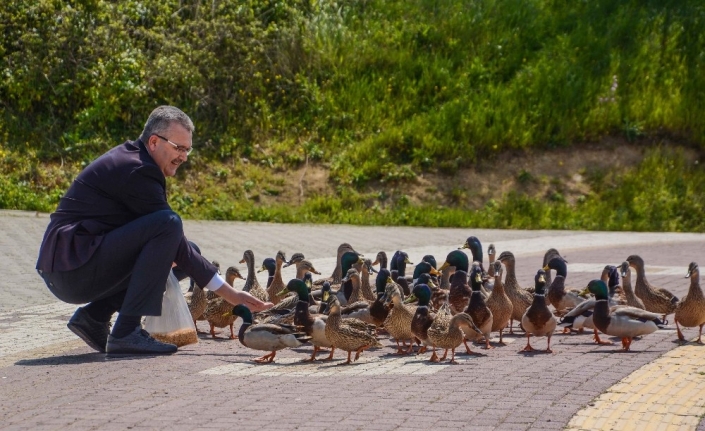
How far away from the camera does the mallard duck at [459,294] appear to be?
36.8ft

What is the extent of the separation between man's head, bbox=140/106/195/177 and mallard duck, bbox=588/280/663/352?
12.9 ft

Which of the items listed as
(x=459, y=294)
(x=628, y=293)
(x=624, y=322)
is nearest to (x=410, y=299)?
(x=459, y=294)

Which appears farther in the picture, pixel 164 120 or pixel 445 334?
pixel 445 334

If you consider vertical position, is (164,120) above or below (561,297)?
above

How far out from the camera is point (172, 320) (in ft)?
31.8

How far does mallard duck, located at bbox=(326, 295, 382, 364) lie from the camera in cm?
943

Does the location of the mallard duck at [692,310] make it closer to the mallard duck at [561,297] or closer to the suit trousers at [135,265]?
the mallard duck at [561,297]

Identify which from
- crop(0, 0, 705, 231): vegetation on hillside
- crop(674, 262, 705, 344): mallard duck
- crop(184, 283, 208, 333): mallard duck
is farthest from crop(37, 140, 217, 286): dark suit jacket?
crop(0, 0, 705, 231): vegetation on hillside

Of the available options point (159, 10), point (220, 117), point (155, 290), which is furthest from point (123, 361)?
point (159, 10)

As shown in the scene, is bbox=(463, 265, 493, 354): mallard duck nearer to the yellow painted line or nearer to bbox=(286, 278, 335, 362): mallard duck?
bbox=(286, 278, 335, 362): mallard duck

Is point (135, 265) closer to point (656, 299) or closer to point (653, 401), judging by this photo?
point (653, 401)

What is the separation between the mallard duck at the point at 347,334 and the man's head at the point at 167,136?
70.6 inches

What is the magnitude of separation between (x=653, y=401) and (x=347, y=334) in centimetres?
270

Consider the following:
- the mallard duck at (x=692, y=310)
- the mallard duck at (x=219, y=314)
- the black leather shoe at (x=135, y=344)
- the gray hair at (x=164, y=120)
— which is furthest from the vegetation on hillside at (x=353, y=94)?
the gray hair at (x=164, y=120)
